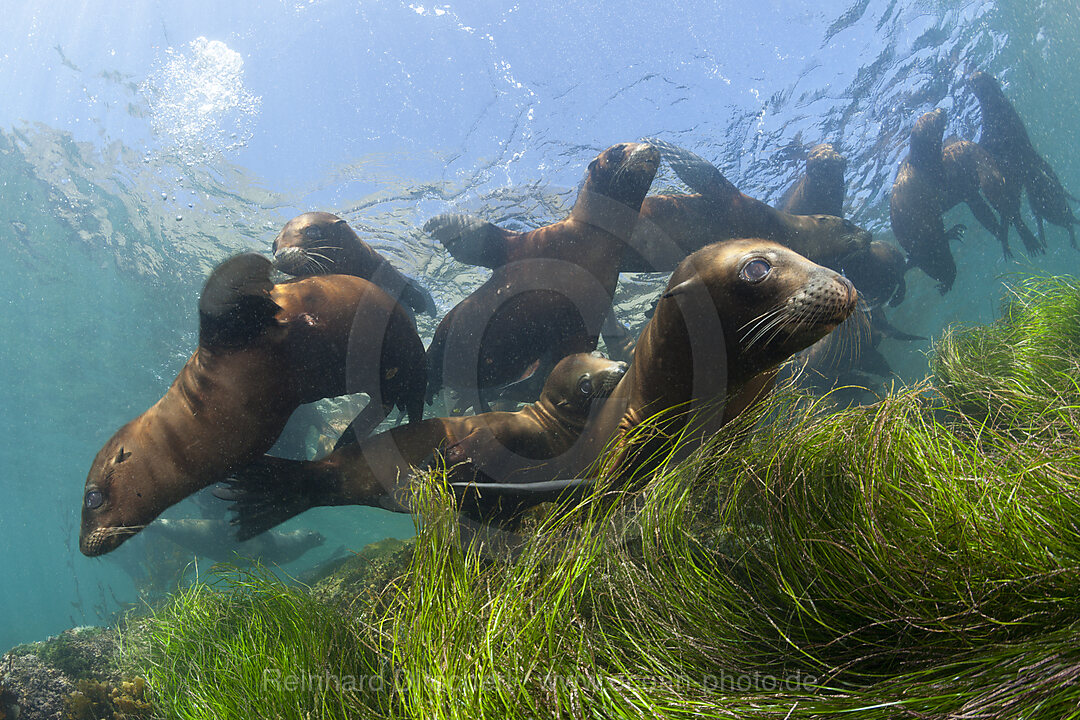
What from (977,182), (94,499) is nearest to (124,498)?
(94,499)

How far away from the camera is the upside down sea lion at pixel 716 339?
7.16 ft

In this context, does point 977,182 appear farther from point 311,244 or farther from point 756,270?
point 311,244

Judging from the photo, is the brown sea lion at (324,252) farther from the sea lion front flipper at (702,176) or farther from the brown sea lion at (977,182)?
the brown sea lion at (977,182)

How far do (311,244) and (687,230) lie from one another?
4.59 meters

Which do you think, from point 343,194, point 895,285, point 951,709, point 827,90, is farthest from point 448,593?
point 827,90

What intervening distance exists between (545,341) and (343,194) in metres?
7.77

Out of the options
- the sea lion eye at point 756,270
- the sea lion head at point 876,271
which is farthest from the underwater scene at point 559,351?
the sea lion head at point 876,271

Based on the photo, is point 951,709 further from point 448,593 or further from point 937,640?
point 448,593

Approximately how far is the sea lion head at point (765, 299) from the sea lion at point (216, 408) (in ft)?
8.41

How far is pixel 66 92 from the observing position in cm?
1045

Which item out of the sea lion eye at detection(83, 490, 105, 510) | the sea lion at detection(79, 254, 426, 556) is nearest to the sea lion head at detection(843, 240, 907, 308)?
the sea lion at detection(79, 254, 426, 556)

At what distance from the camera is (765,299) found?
2295 mm

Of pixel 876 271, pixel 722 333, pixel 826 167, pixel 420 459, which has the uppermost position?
pixel 826 167

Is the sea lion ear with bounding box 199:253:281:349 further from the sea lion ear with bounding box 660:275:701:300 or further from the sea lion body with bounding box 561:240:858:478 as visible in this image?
→ the sea lion ear with bounding box 660:275:701:300
